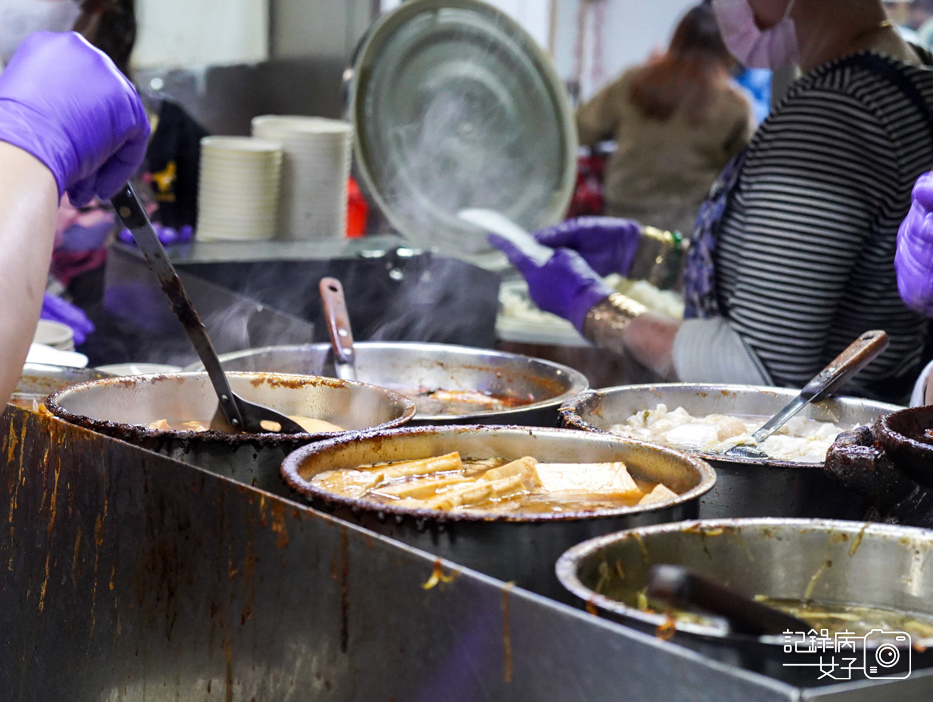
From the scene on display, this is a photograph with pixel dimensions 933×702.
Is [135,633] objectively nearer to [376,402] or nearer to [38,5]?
[376,402]

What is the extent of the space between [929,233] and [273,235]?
2.50 metres

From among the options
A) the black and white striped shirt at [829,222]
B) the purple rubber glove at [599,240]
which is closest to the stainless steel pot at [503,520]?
the black and white striped shirt at [829,222]

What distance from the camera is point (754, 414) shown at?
166 centimetres

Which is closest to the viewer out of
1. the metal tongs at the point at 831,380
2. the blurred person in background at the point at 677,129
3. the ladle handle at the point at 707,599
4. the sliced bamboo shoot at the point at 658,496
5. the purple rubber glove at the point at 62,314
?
the ladle handle at the point at 707,599

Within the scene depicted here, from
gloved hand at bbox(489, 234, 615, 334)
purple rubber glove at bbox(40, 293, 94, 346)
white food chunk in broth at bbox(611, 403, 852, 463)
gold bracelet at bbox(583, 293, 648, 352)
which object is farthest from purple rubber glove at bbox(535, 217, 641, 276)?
white food chunk in broth at bbox(611, 403, 852, 463)

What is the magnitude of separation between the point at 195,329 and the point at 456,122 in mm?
1900

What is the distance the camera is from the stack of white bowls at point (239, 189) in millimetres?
3398

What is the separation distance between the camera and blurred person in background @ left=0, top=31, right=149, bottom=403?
1.12 meters

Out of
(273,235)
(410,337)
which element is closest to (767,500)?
(410,337)

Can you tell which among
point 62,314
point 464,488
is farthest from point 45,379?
point 62,314

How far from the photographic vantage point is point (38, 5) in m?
3.28

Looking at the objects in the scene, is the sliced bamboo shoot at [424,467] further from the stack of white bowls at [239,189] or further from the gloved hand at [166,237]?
the stack of white bowls at [239,189]

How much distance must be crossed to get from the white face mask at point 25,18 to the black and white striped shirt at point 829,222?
237cm

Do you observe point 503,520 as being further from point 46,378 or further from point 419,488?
point 46,378
